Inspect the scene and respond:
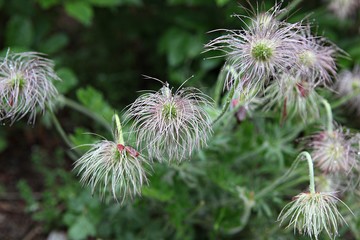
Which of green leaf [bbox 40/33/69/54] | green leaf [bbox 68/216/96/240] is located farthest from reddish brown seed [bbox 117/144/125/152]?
green leaf [bbox 40/33/69/54]

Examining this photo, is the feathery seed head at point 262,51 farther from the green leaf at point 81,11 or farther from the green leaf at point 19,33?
the green leaf at point 19,33

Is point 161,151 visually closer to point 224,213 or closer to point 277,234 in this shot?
point 224,213

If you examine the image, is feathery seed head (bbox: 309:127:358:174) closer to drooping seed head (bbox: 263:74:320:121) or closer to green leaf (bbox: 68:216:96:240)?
drooping seed head (bbox: 263:74:320:121)

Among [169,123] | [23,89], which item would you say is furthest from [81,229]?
[169,123]

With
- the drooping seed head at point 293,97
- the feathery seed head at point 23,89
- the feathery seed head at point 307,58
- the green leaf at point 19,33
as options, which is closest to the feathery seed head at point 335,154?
the drooping seed head at point 293,97

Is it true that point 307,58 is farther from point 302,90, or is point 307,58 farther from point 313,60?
point 302,90

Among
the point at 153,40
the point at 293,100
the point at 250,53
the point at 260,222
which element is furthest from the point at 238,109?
the point at 153,40
